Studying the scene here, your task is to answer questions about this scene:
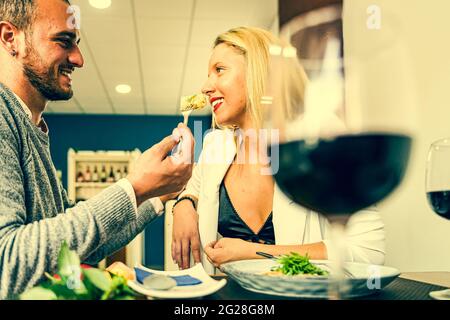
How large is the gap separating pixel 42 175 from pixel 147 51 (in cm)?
75

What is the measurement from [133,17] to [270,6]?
356 mm

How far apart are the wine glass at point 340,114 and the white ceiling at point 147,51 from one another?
794mm

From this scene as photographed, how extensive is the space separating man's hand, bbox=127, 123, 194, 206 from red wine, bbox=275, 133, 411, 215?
27cm

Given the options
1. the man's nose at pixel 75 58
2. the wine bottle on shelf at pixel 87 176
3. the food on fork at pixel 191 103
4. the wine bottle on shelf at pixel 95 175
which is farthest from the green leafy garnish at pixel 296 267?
the wine bottle on shelf at pixel 87 176

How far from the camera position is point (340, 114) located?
22cm

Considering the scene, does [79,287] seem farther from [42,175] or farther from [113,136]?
[113,136]

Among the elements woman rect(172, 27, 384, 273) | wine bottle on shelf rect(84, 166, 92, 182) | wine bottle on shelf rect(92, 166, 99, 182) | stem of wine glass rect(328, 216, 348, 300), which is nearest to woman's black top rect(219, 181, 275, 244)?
woman rect(172, 27, 384, 273)

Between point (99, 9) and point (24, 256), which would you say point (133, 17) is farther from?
point (24, 256)

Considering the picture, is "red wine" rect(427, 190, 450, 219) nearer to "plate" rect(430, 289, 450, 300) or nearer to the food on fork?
"plate" rect(430, 289, 450, 300)

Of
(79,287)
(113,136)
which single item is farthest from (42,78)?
(113,136)

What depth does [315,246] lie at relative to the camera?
69 centimetres

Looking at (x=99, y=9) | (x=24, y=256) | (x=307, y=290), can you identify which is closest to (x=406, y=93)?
(x=307, y=290)

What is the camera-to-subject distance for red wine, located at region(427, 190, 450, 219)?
0.45 m

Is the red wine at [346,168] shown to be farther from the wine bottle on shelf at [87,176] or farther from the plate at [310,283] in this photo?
the wine bottle on shelf at [87,176]
